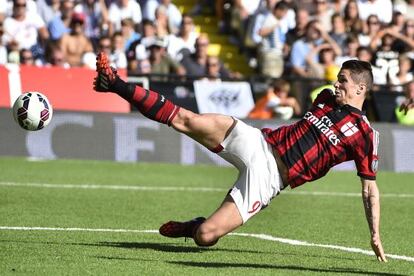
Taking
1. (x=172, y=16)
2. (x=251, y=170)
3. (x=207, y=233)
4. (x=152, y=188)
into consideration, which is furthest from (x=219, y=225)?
(x=172, y=16)

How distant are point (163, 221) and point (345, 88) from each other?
3601 millimetres

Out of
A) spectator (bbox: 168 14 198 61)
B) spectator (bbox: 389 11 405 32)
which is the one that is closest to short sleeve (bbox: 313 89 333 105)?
spectator (bbox: 168 14 198 61)

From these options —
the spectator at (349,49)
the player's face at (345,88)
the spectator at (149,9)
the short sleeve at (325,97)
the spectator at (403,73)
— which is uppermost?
the player's face at (345,88)

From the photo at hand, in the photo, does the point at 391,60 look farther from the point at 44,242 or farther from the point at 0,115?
the point at 44,242

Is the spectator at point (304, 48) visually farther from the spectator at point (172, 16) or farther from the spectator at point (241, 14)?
the spectator at point (172, 16)

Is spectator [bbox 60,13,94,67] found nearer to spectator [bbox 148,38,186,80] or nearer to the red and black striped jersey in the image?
spectator [bbox 148,38,186,80]

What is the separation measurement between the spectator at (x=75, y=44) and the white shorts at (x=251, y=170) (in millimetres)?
12313

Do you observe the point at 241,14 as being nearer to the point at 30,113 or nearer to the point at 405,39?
the point at 405,39

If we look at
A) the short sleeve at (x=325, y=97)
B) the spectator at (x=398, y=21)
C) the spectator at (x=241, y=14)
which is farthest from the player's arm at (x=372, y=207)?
the spectator at (x=398, y=21)

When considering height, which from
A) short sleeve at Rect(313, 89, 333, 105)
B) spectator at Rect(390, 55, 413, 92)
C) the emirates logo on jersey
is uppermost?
short sleeve at Rect(313, 89, 333, 105)

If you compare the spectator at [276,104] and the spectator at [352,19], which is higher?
the spectator at [352,19]

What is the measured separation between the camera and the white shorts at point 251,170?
912 centimetres

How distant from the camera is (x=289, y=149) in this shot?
9266 millimetres

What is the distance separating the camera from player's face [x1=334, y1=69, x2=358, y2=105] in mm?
9273
